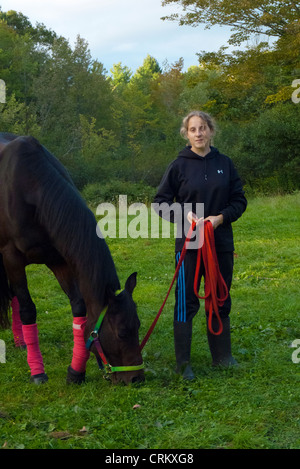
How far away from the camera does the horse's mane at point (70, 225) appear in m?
3.39

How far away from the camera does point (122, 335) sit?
3250 millimetres

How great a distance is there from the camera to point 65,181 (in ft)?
12.3

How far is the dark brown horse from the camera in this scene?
10.9ft

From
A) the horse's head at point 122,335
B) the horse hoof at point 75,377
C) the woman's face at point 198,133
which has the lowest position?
the horse hoof at point 75,377

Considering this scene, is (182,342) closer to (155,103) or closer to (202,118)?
(202,118)

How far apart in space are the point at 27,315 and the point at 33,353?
0.29 metres

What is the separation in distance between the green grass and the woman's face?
5.64 ft

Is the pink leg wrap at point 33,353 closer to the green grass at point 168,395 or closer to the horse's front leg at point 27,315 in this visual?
the horse's front leg at point 27,315

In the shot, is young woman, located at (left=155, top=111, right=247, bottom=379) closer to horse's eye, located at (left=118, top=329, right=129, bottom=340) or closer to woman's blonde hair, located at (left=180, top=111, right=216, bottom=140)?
woman's blonde hair, located at (left=180, top=111, right=216, bottom=140)

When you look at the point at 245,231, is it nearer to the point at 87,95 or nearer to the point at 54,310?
the point at 54,310

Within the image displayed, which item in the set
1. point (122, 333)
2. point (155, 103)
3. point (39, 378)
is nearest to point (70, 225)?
point (122, 333)

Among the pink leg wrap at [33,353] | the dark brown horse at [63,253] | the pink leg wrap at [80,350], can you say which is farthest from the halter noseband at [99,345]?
the pink leg wrap at [33,353]

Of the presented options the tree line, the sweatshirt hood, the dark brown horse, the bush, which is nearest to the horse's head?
the dark brown horse

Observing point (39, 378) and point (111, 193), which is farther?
point (111, 193)
